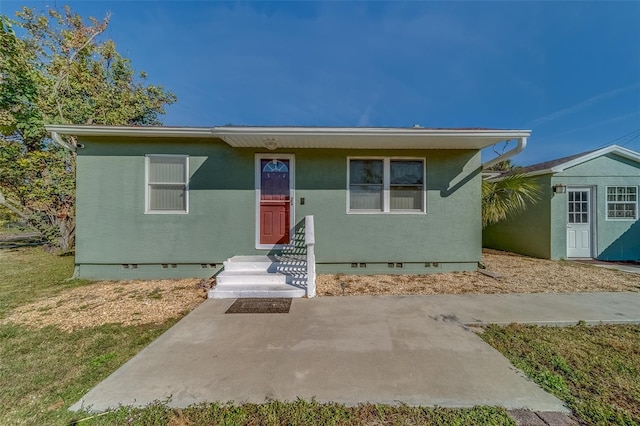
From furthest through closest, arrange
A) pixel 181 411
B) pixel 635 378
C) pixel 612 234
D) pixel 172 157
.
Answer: pixel 612 234 < pixel 172 157 < pixel 635 378 < pixel 181 411

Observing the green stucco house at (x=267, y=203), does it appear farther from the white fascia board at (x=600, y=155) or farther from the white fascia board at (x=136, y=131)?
the white fascia board at (x=600, y=155)

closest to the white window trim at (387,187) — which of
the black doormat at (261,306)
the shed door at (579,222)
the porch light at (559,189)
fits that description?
the black doormat at (261,306)

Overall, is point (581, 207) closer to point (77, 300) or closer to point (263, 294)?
point (263, 294)

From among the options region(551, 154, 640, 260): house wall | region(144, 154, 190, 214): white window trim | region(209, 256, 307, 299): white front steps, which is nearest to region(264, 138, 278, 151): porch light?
region(144, 154, 190, 214): white window trim

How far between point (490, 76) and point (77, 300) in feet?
61.1

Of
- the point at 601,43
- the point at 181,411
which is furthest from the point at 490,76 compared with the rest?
the point at 181,411

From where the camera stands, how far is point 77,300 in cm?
415

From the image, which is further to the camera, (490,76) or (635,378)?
(490,76)

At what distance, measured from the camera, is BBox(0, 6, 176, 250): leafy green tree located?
7.44 m

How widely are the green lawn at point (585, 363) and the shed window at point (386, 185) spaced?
10.2 feet

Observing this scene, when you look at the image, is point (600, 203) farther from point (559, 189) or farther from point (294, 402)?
point (294, 402)

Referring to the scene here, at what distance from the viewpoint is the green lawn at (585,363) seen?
1839mm

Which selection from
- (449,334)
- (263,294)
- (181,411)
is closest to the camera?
(181,411)

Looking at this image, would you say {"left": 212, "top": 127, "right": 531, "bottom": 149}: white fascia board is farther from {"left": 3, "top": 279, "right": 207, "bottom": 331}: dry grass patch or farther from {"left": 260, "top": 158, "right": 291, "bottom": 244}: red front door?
{"left": 3, "top": 279, "right": 207, "bottom": 331}: dry grass patch
